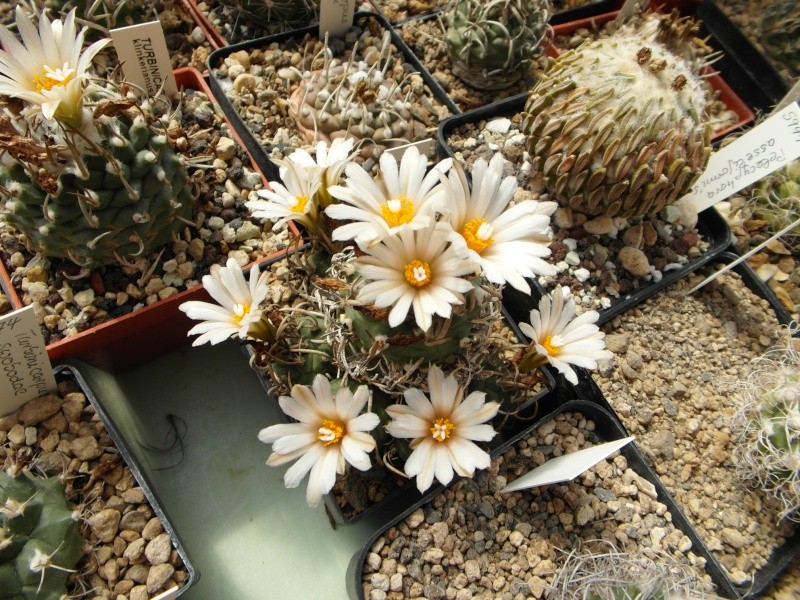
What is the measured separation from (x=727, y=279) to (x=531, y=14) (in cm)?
95

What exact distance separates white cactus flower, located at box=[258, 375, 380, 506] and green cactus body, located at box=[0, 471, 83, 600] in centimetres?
43

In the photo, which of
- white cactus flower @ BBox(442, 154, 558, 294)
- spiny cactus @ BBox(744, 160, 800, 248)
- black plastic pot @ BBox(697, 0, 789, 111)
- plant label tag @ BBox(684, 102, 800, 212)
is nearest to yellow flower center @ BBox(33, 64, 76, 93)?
white cactus flower @ BBox(442, 154, 558, 294)

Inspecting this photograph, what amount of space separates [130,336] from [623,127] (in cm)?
120

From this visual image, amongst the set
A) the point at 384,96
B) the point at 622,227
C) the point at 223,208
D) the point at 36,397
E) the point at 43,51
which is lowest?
the point at 622,227

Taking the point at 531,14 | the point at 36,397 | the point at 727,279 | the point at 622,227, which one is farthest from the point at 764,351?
the point at 36,397

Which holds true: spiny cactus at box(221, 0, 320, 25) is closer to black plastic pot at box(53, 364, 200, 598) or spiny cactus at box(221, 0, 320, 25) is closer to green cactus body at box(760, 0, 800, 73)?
black plastic pot at box(53, 364, 200, 598)

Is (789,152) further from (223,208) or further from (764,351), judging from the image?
(223,208)

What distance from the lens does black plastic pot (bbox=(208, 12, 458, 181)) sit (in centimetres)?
169

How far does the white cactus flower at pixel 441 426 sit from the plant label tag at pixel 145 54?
100 centimetres

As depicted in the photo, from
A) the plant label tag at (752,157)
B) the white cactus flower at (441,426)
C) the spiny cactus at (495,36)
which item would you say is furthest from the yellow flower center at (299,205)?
the plant label tag at (752,157)

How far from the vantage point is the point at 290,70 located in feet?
5.94

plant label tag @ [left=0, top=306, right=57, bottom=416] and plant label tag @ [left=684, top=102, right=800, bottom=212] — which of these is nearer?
plant label tag @ [left=0, top=306, right=57, bottom=416]

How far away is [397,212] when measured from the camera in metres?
0.88

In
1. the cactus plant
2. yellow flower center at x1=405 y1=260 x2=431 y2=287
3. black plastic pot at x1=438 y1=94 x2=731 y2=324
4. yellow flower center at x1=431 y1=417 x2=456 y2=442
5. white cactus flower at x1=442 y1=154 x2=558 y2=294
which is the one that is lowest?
black plastic pot at x1=438 y1=94 x2=731 y2=324
